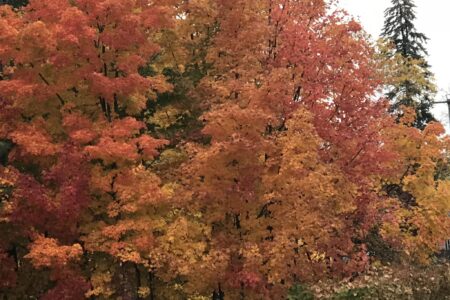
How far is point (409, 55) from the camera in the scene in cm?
4084

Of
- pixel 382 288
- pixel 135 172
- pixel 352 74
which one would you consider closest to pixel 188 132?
pixel 135 172

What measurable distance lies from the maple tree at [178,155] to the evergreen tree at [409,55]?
20.1 metres

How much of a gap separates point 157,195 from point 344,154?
20.6 feet

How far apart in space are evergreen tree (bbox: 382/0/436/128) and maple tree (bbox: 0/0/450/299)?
20.1 m

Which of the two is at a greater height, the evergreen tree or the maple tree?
the evergreen tree

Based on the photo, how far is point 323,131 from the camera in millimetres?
17047

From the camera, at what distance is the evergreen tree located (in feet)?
122

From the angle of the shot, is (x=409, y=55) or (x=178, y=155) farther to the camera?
(x=409, y=55)

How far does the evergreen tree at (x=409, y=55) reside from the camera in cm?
3722

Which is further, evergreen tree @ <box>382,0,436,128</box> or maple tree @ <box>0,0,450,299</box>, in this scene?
evergreen tree @ <box>382,0,436,128</box>

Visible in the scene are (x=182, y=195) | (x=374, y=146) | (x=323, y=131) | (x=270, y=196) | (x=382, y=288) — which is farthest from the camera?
(x=374, y=146)

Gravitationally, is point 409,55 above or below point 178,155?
above

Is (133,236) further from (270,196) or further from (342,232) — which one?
(342,232)

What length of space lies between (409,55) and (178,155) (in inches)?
1142
